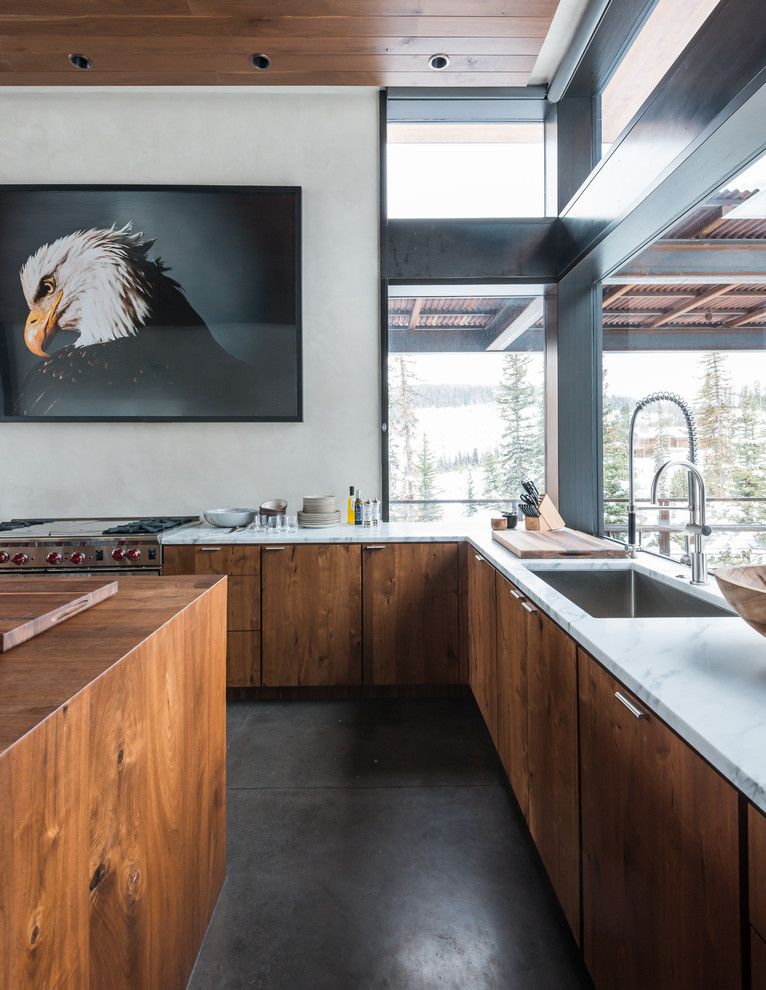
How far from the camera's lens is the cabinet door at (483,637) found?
7.34 ft

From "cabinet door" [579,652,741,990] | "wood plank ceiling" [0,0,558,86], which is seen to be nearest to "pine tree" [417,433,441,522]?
"wood plank ceiling" [0,0,558,86]

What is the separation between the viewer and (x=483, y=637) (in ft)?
7.96

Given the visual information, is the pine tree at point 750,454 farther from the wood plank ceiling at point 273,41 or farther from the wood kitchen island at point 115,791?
the wood plank ceiling at point 273,41

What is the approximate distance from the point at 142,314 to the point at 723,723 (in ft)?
11.1

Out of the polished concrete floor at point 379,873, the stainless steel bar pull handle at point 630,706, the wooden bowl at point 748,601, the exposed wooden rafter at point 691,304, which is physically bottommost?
the polished concrete floor at point 379,873

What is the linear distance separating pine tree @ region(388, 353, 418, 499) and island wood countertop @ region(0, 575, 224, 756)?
2.07 metres

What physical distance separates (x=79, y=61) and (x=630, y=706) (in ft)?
12.2

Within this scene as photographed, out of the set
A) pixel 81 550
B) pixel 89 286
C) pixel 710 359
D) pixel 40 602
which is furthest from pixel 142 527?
pixel 710 359

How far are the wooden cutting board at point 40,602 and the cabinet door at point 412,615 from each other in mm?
1644

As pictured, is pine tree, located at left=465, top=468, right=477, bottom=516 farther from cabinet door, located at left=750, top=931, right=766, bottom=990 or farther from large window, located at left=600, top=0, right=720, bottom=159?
cabinet door, located at left=750, top=931, right=766, bottom=990

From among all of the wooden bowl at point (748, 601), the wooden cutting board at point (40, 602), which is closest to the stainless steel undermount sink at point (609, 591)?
the wooden bowl at point (748, 601)

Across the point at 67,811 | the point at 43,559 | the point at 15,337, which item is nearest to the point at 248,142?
the point at 15,337

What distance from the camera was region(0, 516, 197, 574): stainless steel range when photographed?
269 cm

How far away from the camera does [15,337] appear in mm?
3238
